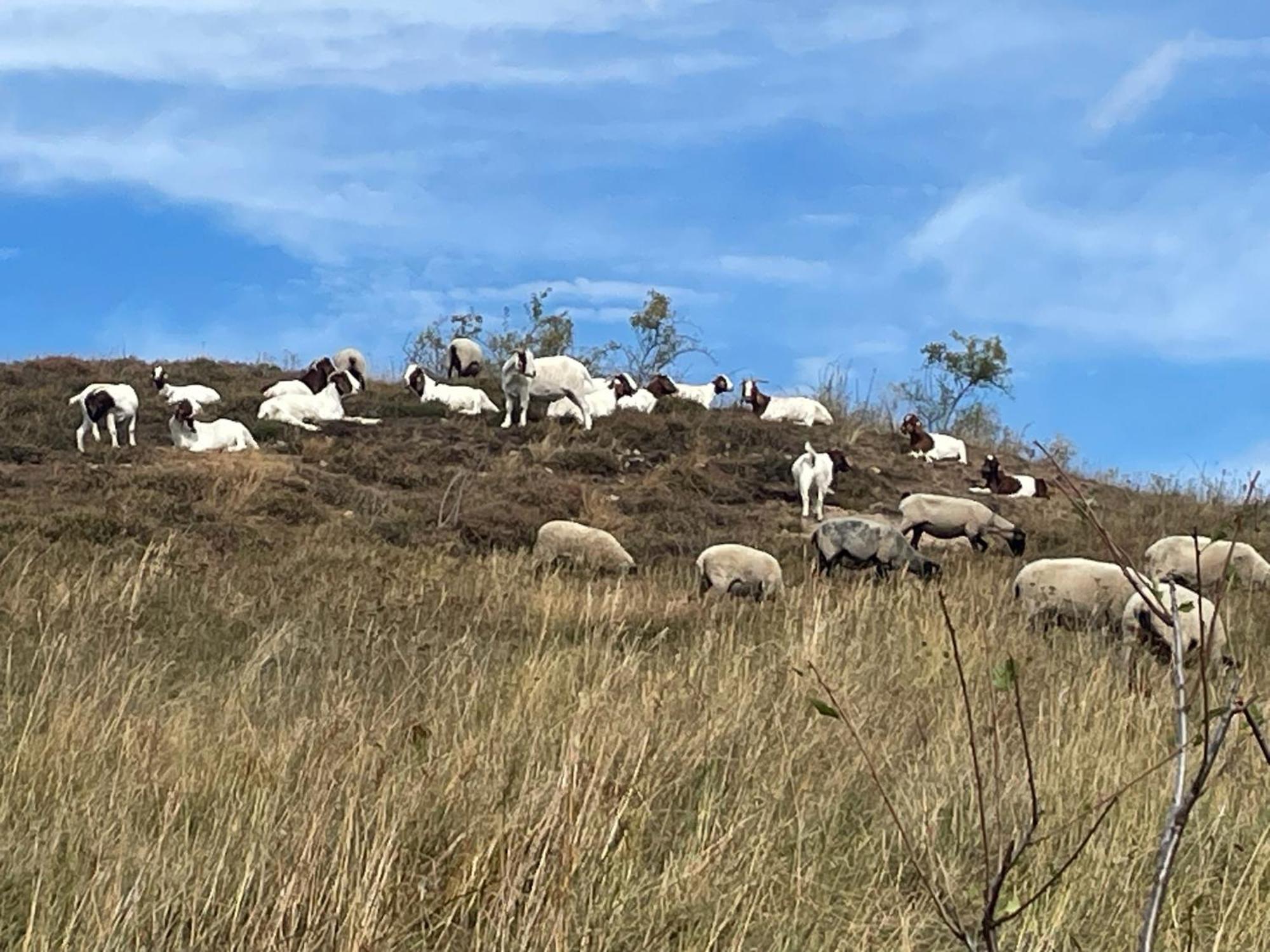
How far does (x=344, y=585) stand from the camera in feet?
36.0

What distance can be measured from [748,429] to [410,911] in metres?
20.1

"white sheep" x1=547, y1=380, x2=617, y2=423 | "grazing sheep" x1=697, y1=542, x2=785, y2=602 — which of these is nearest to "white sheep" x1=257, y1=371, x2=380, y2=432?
"white sheep" x1=547, y1=380, x2=617, y2=423

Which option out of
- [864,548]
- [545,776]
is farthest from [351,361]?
[545,776]

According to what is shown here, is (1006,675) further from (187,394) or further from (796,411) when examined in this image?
(796,411)

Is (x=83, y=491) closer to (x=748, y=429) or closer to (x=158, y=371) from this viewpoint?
(x=158, y=371)

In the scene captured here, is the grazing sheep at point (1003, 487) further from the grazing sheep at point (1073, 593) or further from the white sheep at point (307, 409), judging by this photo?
the white sheep at point (307, 409)

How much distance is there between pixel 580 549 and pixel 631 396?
11.9m

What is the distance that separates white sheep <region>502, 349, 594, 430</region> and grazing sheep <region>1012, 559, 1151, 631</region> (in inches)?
482

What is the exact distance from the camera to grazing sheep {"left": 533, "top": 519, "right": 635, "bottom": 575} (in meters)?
14.2

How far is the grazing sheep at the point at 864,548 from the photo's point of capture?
14.7m

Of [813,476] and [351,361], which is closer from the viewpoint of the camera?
[813,476]

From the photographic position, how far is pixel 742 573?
1265 centimetres

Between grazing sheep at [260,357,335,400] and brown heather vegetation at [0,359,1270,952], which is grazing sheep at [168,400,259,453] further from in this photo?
brown heather vegetation at [0,359,1270,952]

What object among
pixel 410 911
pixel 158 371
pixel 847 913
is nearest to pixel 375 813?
pixel 410 911
